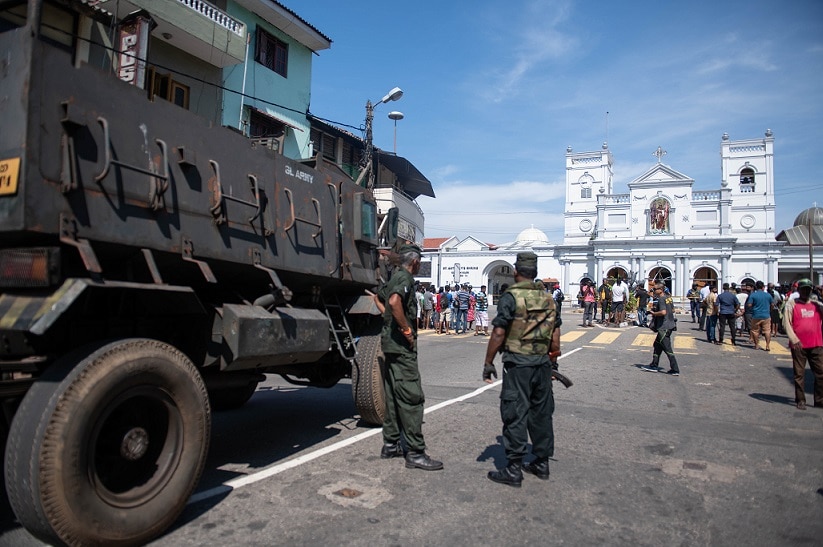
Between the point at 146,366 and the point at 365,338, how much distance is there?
2.81 meters

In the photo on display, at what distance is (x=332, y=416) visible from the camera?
6.30 metres

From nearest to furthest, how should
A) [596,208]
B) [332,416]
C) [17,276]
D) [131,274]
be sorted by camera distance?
[17,276] < [131,274] < [332,416] < [596,208]

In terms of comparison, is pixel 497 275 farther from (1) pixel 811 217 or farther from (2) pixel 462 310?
(2) pixel 462 310

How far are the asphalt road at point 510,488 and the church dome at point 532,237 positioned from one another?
5740 cm

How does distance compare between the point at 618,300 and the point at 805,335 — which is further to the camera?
the point at 618,300

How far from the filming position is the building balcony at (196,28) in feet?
45.9

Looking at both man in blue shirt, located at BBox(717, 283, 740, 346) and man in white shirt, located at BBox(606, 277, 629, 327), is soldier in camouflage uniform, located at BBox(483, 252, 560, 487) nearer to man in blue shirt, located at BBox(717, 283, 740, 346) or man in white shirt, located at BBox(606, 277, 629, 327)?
man in blue shirt, located at BBox(717, 283, 740, 346)

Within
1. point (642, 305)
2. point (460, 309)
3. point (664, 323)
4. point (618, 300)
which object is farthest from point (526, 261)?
point (618, 300)

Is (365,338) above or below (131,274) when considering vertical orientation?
below

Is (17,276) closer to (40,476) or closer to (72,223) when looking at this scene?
(72,223)

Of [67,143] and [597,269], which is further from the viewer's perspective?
[597,269]

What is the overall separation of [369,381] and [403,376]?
883mm

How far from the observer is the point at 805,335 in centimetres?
735

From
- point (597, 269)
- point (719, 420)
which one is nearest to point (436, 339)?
point (719, 420)
